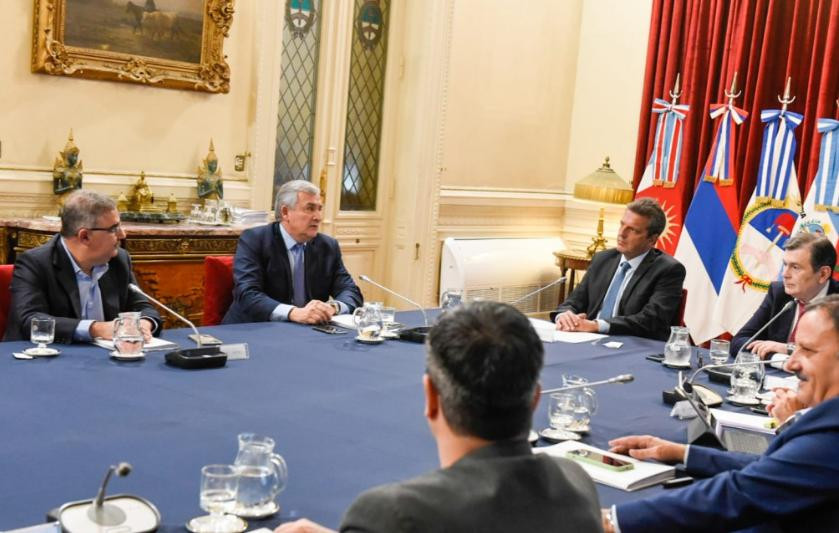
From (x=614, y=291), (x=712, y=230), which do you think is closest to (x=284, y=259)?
(x=614, y=291)

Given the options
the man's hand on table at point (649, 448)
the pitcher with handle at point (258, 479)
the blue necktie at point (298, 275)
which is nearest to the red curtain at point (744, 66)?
the blue necktie at point (298, 275)

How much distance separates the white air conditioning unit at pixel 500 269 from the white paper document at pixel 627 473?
434 cm

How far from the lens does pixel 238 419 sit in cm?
253

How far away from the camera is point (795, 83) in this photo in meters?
6.41

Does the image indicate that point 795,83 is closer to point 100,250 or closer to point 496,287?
point 496,287

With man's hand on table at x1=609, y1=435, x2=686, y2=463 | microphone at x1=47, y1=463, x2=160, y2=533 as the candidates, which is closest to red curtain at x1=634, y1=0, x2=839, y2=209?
man's hand on table at x1=609, y1=435, x2=686, y2=463

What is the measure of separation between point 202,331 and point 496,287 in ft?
12.1

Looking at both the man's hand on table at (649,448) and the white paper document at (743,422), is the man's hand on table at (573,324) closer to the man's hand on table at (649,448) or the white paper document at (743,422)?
the white paper document at (743,422)

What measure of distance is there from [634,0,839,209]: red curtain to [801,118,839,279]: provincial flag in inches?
3.1

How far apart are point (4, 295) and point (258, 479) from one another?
79.2 inches

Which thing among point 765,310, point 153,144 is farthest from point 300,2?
point 765,310

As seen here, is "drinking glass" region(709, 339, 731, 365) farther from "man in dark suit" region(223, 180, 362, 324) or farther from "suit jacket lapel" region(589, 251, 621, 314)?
"man in dark suit" region(223, 180, 362, 324)

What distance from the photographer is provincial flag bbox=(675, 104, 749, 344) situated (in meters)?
6.56

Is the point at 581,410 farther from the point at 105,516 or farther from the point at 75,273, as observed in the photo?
the point at 75,273
